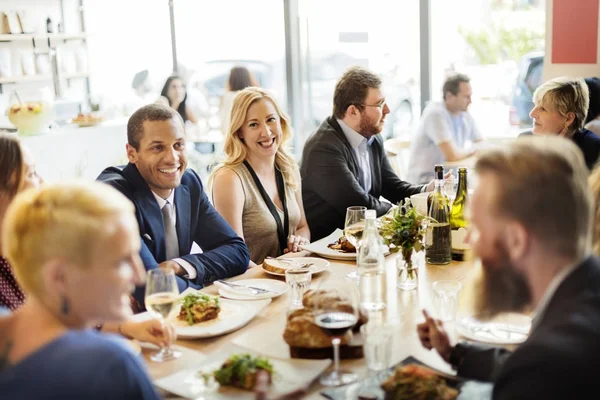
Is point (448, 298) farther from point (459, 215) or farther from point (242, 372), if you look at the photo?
point (459, 215)

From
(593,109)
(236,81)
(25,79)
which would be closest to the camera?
(593,109)

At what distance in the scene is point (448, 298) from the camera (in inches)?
77.9

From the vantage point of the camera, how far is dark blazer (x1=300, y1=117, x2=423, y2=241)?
3605mm

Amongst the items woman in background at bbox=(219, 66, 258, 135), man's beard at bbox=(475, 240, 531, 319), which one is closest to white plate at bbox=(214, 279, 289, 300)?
man's beard at bbox=(475, 240, 531, 319)

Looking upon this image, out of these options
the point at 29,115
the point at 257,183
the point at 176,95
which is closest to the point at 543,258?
the point at 257,183

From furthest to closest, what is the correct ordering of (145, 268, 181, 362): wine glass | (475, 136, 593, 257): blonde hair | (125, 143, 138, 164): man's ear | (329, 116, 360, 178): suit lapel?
(329, 116, 360, 178): suit lapel → (125, 143, 138, 164): man's ear → (145, 268, 181, 362): wine glass → (475, 136, 593, 257): blonde hair

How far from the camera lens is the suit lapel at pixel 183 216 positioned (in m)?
2.73

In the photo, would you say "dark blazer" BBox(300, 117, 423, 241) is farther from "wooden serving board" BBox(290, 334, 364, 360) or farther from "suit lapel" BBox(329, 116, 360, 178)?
"wooden serving board" BBox(290, 334, 364, 360)

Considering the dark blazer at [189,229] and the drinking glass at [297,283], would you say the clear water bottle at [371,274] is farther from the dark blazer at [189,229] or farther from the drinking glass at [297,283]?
the dark blazer at [189,229]

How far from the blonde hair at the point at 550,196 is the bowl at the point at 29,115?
171 inches

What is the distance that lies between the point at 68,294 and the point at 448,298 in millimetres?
1138

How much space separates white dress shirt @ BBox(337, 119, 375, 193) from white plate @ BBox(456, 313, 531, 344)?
6.43ft

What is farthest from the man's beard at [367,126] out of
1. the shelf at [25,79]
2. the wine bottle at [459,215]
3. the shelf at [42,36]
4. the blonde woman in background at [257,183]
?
the shelf at [42,36]

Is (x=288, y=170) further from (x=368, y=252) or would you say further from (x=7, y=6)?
(x=7, y=6)
